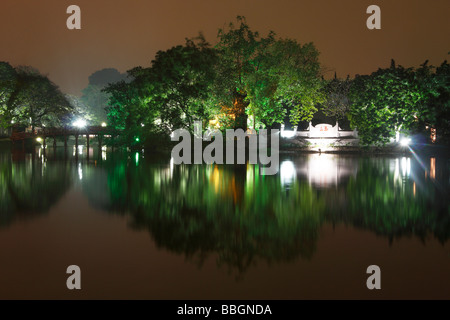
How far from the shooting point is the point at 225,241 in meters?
11.2

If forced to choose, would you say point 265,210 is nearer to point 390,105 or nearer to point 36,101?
point 390,105

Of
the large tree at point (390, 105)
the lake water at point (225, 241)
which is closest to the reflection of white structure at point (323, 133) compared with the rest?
the large tree at point (390, 105)

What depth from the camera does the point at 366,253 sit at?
10.4 m

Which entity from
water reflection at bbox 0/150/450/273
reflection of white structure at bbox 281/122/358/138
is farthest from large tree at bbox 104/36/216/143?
water reflection at bbox 0/150/450/273

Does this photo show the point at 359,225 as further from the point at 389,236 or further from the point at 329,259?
the point at 329,259

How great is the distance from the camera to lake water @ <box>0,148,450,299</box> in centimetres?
830

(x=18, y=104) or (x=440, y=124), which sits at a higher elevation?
(x=18, y=104)

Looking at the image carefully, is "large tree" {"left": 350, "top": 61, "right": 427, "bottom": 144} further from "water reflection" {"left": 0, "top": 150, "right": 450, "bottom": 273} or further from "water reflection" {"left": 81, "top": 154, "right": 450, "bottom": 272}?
"water reflection" {"left": 81, "top": 154, "right": 450, "bottom": 272}

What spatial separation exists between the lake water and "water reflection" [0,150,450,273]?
0.05m

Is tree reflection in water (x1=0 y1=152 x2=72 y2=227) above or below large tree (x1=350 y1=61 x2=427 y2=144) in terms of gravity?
below

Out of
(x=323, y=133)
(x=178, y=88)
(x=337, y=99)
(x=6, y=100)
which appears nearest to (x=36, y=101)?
(x=6, y=100)

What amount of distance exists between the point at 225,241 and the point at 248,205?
16.5ft
